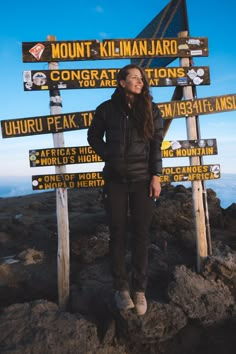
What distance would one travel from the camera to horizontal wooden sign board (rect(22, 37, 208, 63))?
4.70m

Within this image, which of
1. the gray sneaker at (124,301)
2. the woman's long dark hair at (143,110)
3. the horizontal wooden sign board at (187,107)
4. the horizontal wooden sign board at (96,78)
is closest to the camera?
the woman's long dark hair at (143,110)

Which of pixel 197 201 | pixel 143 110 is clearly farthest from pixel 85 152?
pixel 197 201

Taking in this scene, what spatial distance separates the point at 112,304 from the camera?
404 centimetres

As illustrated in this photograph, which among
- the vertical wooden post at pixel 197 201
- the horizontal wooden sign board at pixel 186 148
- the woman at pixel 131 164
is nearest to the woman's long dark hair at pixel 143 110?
the woman at pixel 131 164

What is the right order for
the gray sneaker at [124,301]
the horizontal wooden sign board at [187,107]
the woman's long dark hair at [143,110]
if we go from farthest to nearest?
1. the horizontal wooden sign board at [187,107]
2. the gray sneaker at [124,301]
3. the woman's long dark hair at [143,110]

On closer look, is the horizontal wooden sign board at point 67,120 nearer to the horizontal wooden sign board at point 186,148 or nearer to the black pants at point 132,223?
the horizontal wooden sign board at point 186,148

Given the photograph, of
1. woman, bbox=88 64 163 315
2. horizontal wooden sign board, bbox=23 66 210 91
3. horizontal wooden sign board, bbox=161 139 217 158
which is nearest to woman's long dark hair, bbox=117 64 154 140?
woman, bbox=88 64 163 315

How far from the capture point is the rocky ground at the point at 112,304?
3680mm

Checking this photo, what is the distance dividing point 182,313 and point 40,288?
2.29 metres

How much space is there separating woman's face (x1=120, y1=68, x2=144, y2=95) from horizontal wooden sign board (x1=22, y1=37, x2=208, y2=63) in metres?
1.47

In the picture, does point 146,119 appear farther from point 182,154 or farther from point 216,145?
point 216,145

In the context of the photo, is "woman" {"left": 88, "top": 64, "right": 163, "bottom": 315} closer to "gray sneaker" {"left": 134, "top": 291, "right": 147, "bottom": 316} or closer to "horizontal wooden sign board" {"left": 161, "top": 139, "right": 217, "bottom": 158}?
"gray sneaker" {"left": 134, "top": 291, "right": 147, "bottom": 316}

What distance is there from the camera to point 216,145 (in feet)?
16.9

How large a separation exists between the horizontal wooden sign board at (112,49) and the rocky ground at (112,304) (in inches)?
124
